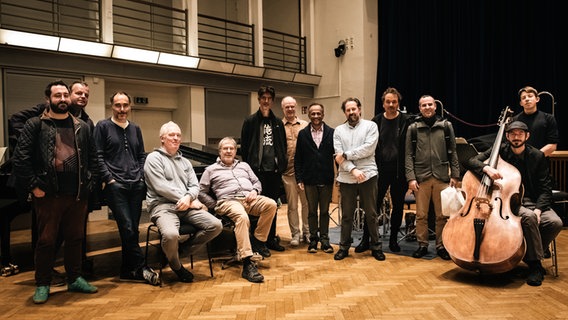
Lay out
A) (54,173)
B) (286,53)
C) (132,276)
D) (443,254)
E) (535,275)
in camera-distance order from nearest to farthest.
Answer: (54,173) → (535,275) → (132,276) → (443,254) → (286,53)

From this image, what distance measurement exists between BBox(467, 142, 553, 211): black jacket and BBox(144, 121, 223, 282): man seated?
211 cm

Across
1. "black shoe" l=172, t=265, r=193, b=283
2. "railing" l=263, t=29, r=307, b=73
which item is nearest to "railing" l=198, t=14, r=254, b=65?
"railing" l=263, t=29, r=307, b=73

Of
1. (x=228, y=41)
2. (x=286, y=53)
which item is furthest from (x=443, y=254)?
(x=286, y=53)

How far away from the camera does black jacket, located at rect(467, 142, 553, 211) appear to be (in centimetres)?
346

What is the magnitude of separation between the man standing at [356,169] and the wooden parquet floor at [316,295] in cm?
27

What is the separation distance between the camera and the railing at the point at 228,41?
9.34 metres

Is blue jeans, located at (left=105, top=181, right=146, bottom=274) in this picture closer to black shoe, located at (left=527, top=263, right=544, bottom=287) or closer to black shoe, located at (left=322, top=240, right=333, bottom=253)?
black shoe, located at (left=322, top=240, right=333, bottom=253)

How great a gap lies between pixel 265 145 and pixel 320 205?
782 millimetres

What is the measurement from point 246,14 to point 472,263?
25.3 feet

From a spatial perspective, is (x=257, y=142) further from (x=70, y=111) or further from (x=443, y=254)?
(x=443, y=254)

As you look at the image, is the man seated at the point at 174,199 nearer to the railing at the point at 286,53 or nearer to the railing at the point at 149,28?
the railing at the point at 149,28

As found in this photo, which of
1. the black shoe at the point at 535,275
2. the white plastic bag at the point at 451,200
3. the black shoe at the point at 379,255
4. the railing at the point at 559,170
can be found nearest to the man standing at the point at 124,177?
the black shoe at the point at 379,255

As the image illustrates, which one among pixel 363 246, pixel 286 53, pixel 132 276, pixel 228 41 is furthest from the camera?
pixel 286 53

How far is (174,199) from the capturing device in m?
3.52
